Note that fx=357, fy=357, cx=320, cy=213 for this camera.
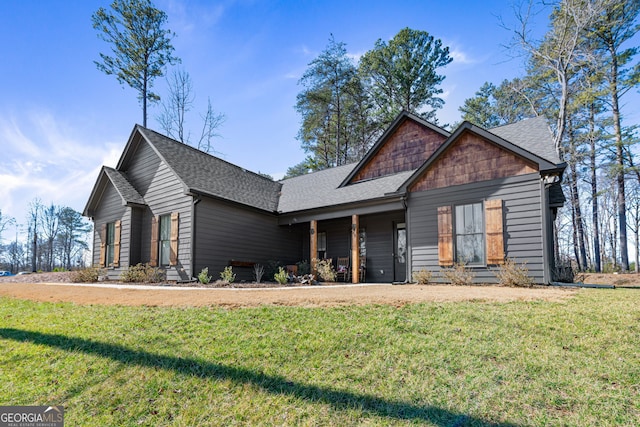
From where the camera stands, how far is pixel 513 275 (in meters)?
8.65

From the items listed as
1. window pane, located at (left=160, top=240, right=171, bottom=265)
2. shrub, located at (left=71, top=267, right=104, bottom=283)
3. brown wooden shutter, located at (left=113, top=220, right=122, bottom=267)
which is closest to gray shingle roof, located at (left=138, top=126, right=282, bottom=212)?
window pane, located at (left=160, top=240, right=171, bottom=265)

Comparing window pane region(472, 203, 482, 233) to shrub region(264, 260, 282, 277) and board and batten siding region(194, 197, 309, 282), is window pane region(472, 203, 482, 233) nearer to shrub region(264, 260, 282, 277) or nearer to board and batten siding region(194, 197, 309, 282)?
shrub region(264, 260, 282, 277)

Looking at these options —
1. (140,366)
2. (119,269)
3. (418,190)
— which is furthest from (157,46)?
(140,366)

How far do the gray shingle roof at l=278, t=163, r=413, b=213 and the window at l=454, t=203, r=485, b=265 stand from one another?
2.45 metres

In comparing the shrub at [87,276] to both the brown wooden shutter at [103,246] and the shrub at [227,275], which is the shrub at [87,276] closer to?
the brown wooden shutter at [103,246]

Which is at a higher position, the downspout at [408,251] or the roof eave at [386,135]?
the roof eave at [386,135]

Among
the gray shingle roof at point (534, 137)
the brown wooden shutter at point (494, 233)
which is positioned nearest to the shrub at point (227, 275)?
the brown wooden shutter at point (494, 233)

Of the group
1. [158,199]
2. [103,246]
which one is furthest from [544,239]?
[103,246]

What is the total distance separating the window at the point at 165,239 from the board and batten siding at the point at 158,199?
0.73 ft

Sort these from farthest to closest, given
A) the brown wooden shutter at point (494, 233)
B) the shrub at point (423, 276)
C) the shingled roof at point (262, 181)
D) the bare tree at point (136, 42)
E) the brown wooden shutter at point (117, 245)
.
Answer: the bare tree at point (136, 42) < the brown wooden shutter at point (117, 245) < the shingled roof at point (262, 181) < the shrub at point (423, 276) < the brown wooden shutter at point (494, 233)

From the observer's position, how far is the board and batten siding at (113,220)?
13066 millimetres

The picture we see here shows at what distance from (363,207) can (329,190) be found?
2.84 m

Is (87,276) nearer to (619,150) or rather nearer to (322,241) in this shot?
(322,241)

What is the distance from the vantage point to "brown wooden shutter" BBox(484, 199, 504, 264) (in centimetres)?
903
